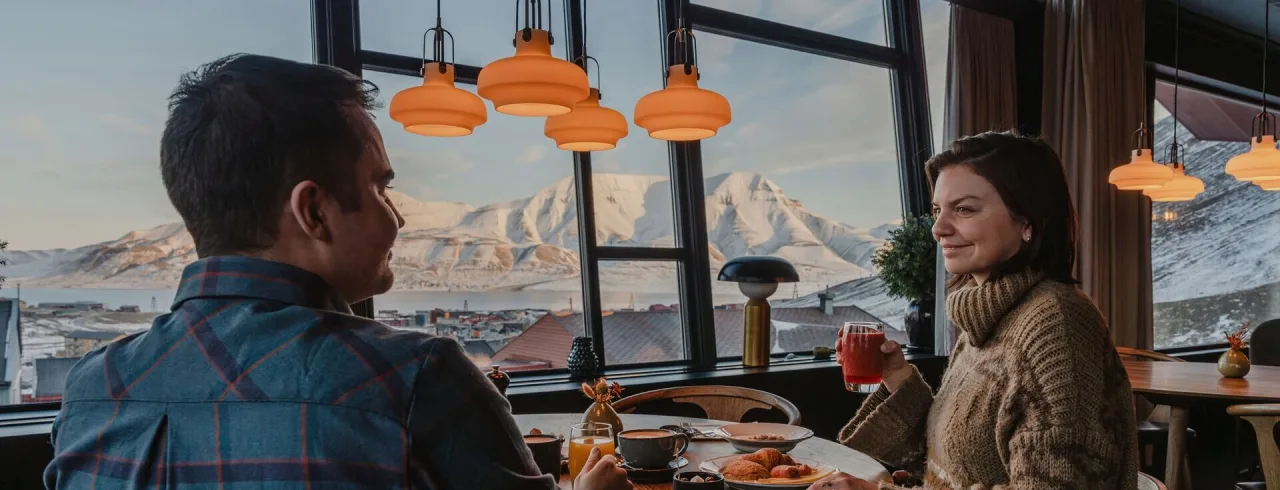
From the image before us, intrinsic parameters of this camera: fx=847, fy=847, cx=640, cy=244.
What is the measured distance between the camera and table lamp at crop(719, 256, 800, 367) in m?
3.83

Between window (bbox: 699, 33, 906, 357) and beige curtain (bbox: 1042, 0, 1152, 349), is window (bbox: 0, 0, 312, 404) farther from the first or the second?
beige curtain (bbox: 1042, 0, 1152, 349)

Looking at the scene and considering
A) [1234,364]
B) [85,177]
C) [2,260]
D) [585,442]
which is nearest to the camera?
[585,442]

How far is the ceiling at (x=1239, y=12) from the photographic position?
5.35 meters

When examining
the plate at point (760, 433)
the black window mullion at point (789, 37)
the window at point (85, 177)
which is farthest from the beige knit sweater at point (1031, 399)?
the black window mullion at point (789, 37)

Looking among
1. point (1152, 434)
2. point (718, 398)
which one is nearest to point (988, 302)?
point (718, 398)

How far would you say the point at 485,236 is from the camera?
11.9 ft

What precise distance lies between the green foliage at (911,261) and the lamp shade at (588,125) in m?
2.56

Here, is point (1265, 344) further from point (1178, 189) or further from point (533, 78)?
point (533, 78)

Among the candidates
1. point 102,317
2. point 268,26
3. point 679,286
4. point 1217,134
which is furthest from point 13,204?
point 1217,134

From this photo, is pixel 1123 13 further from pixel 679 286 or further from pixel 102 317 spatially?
pixel 102 317

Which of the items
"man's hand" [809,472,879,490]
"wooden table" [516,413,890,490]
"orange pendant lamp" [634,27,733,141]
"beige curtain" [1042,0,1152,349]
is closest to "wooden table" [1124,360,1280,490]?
"beige curtain" [1042,0,1152,349]

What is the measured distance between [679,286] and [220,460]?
3.38m

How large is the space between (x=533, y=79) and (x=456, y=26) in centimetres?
194

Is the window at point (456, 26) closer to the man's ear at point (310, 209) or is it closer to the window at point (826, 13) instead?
the window at point (826, 13)
